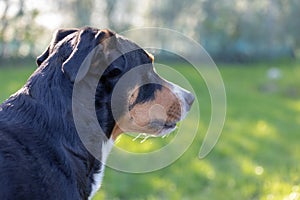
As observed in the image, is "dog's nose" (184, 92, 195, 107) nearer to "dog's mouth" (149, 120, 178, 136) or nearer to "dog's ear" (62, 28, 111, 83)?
"dog's mouth" (149, 120, 178, 136)

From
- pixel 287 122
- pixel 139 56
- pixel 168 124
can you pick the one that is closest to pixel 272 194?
pixel 168 124

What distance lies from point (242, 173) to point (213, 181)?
1.74 ft

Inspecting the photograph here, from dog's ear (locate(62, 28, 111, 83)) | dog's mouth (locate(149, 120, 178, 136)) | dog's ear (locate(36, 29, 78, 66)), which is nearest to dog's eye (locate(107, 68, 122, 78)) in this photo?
dog's ear (locate(62, 28, 111, 83))

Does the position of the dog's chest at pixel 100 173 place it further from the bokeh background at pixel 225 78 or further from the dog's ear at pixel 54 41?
the bokeh background at pixel 225 78

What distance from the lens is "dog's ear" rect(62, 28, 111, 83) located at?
120 inches

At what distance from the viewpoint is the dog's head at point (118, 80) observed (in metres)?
3.18

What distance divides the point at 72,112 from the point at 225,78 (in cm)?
1946

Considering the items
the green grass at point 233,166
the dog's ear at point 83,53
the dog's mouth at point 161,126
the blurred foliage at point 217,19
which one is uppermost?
the dog's ear at point 83,53

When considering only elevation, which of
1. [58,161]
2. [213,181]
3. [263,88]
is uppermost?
[58,161]

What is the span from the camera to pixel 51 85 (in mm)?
3141

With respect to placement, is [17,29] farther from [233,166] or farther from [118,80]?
[118,80]

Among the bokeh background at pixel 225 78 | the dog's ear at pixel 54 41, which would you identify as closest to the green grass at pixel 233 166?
the bokeh background at pixel 225 78

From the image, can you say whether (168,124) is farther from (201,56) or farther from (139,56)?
(201,56)

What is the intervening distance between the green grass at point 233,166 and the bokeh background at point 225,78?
0.04 feet
